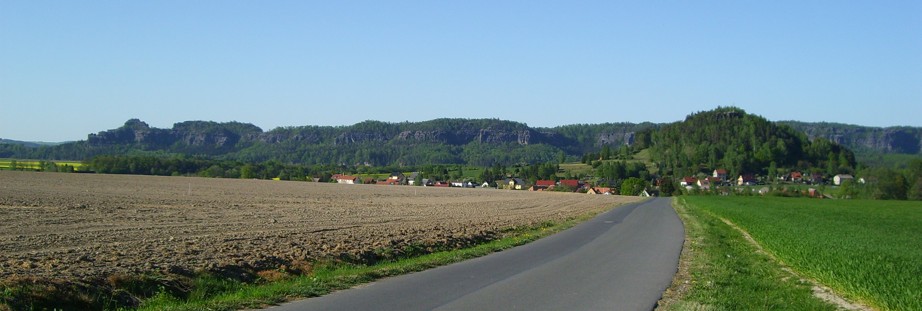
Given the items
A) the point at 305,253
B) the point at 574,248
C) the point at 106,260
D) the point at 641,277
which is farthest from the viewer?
the point at 574,248

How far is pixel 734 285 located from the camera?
607 inches

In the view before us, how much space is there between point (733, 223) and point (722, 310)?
116ft

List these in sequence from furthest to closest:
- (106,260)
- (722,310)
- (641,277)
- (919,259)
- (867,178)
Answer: (867,178), (919,259), (641,277), (106,260), (722,310)

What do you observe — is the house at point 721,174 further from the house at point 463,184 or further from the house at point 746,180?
the house at point 463,184

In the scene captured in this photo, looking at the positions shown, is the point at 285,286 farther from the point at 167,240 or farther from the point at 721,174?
the point at 721,174

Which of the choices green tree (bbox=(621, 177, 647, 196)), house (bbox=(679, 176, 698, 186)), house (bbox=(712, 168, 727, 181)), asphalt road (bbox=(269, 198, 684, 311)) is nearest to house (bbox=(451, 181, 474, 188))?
green tree (bbox=(621, 177, 647, 196))

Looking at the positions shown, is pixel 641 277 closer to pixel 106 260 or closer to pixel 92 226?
pixel 106 260

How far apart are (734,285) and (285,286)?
30.0 ft

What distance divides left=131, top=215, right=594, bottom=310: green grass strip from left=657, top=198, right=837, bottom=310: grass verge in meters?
5.73

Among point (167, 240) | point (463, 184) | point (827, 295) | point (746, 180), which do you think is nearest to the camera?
point (827, 295)

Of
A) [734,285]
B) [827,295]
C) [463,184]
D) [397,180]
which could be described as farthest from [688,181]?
[827,295]

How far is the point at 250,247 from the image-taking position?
61.9 ft

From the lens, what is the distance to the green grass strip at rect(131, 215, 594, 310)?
11.5 metres

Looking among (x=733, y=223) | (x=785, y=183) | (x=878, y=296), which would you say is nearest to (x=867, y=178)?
(x=785, y=183)
